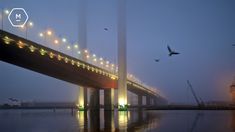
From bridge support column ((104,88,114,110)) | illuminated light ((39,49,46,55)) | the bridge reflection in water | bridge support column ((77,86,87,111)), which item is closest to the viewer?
the bridge reflection in water

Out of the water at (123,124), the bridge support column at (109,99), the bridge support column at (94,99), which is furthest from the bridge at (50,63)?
the water at (123,124)

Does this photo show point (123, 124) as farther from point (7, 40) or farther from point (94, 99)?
point (94, 99)

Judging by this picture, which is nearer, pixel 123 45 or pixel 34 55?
pixel 34 55

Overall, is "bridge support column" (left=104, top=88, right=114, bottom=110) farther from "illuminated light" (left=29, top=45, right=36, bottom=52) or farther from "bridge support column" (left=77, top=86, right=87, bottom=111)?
"illuminated light" (left=29, top=45, right=36, bottom=52)

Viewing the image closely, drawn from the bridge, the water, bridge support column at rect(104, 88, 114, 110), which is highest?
the bridge

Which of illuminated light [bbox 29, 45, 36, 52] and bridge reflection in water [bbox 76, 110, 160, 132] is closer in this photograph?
bridge reflection in water [bbox 76, 110, 160, 132]

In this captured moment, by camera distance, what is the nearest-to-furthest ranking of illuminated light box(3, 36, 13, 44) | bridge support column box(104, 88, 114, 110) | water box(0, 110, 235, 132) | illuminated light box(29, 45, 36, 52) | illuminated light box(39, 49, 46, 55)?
water box(0, 110, 235, 132) < illuminated light box(3, 36, 13, 44) < illuminated light box(29, 45, 36, 52) < illuminated light box(39, 49, 46, 55) < bridge support column box(104, 88, 114, 110)

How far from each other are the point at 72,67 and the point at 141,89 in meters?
90.7

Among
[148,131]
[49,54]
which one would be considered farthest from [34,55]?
[148,131]

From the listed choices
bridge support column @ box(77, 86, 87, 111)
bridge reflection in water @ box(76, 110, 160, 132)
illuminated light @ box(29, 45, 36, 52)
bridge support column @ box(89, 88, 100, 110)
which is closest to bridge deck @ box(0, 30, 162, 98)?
illuminated light @ box(29, 45, 36, 52)

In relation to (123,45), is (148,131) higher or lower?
lower

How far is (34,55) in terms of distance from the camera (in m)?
72.5

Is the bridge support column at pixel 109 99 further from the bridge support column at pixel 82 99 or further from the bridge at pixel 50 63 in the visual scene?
the bridge support column at pixel 82 99

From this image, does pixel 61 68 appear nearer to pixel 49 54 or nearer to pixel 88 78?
pixel 49 54
